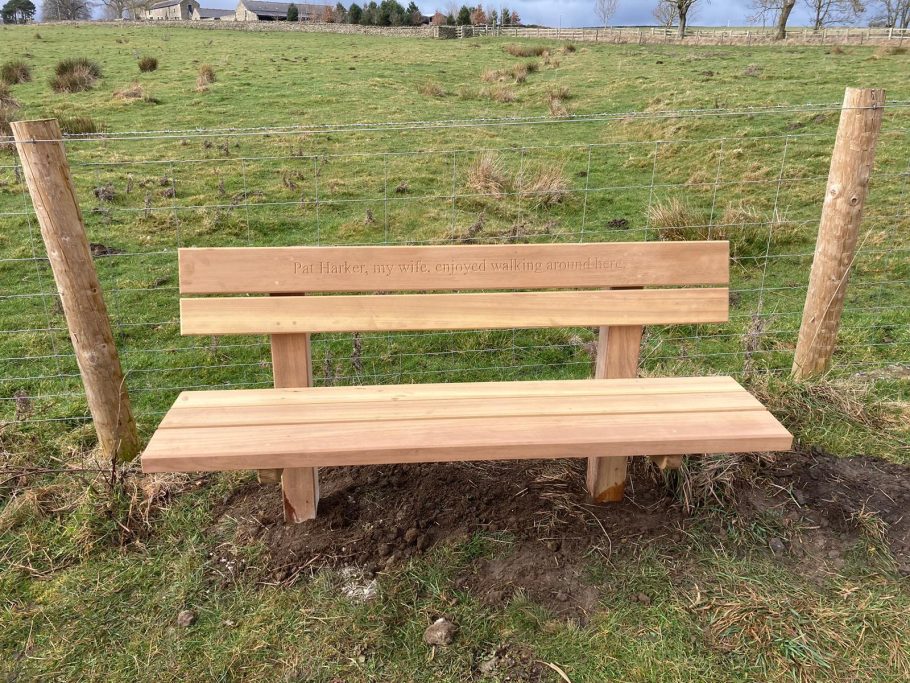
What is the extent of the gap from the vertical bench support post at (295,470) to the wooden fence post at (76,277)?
2.96 feet

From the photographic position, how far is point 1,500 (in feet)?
9.95

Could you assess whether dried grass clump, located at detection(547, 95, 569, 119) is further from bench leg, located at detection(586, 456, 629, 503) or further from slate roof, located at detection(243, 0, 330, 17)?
slate roof, located at detection(243, 0, 330, 17)

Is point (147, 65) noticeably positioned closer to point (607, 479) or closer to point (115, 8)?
point (607, 479)

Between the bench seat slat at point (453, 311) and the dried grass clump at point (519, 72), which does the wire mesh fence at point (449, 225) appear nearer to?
the bench seat slat at point (453, 311)

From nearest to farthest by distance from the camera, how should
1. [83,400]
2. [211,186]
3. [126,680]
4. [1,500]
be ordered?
[126,680], [1,500], [83,400], [211,186]

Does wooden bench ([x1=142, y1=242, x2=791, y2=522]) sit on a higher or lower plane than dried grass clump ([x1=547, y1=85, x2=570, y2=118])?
lower

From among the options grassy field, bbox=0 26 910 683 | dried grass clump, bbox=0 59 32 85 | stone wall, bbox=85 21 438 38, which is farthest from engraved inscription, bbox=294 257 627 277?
stone wall, bbox=85 21 438 38

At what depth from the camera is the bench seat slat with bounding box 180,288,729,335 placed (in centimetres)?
268

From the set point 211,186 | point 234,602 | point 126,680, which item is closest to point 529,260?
point 234,602

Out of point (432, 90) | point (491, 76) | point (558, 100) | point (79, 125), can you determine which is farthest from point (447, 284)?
point (491, 76)

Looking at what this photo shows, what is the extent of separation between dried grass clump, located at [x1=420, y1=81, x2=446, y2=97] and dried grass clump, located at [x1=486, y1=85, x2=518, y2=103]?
1.00 metres

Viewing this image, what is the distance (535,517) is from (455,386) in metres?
0.63

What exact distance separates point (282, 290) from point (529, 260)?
39.0 inches

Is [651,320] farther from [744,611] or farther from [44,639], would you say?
[44,639]
